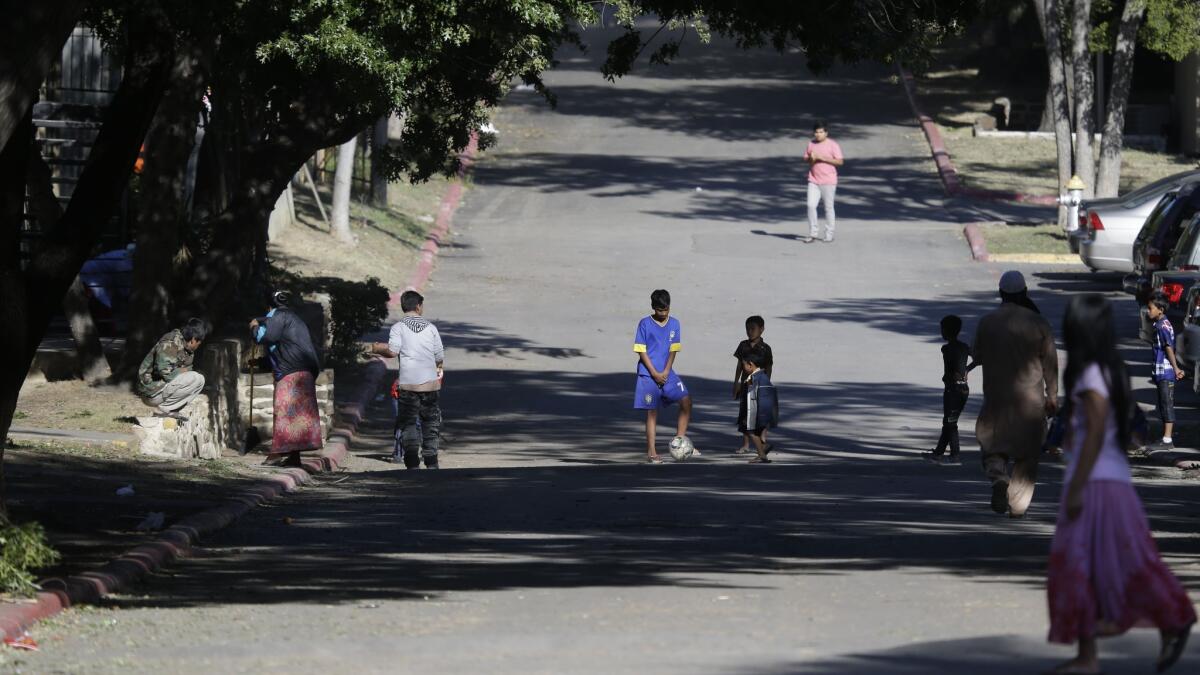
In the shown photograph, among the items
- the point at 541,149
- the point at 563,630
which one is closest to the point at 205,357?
the point at 563,630

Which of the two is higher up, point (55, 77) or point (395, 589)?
point (55, 77)

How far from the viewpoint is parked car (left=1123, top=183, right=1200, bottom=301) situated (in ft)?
77.7

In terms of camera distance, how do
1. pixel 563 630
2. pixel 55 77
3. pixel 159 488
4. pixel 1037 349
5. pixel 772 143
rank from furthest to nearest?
1. pixel 772 143
2. pixel 55 77
3. pixel 159 488
4. pixel 1037 349
5. pixel 563 630

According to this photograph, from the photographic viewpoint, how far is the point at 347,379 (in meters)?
22.5

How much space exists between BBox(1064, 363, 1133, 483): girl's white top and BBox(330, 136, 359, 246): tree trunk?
2312cm

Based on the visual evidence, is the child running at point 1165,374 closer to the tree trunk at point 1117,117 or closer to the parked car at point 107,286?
the parked car at point 107,286

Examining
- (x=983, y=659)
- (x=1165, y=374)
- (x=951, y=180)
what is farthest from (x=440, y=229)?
(x=983, y=659)

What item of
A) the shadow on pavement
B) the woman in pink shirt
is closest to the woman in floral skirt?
the shadow on pavement

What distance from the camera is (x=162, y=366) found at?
16.6m

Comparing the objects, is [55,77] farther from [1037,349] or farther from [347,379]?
[1037,349]

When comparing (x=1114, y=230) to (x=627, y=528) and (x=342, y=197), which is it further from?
(x=627, y=528)

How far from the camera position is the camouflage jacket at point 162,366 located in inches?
652

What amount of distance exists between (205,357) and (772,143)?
1055 inches

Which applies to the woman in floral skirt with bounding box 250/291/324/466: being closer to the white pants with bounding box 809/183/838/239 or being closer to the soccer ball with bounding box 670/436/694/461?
the soccer ball with bounding box 670/436/694/461
